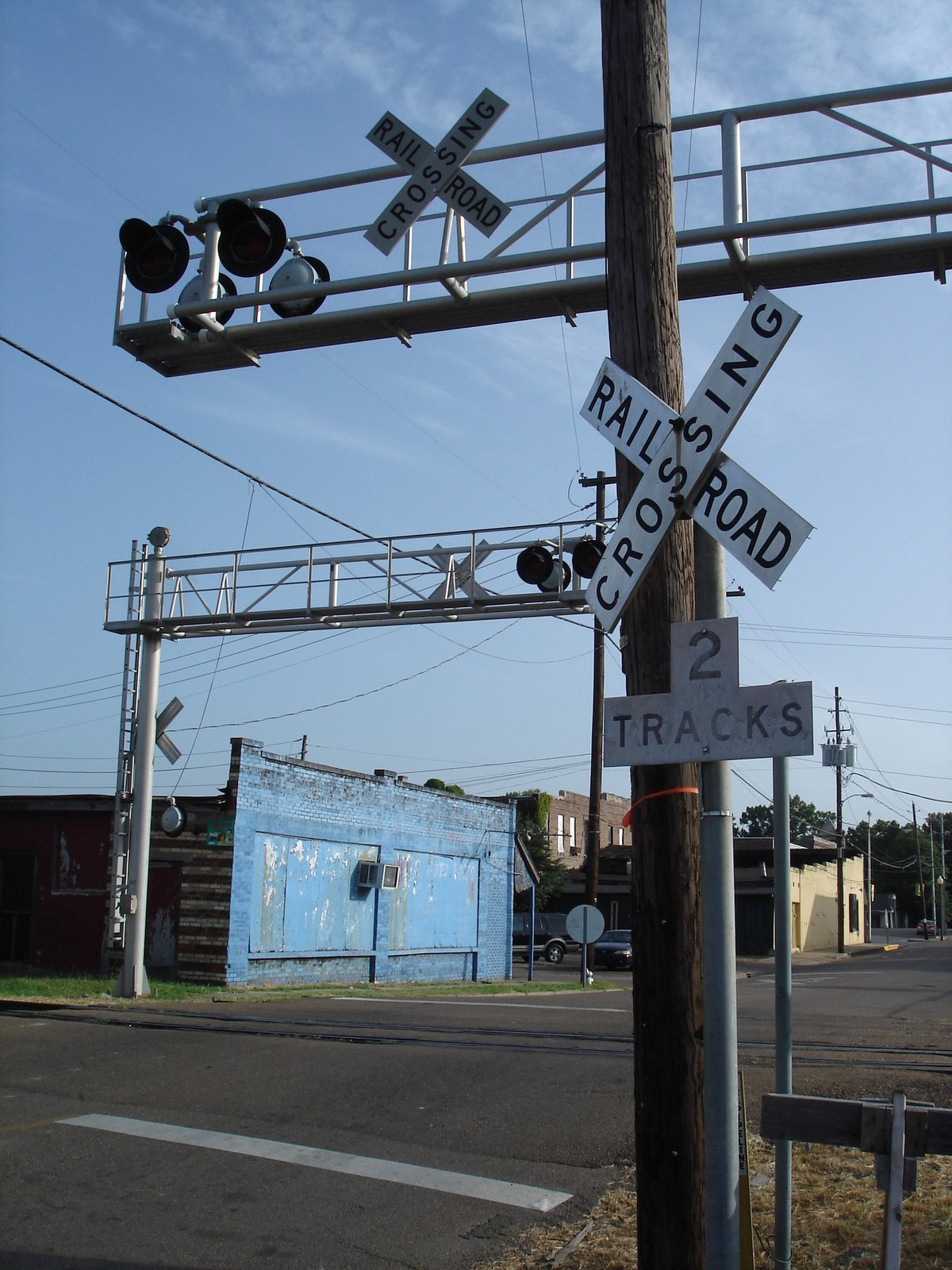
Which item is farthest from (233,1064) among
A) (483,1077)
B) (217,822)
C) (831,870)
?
(831,870)

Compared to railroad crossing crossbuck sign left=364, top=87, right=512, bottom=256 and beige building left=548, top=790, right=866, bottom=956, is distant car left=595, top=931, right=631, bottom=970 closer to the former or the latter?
beige building left=548, top=790, right=866, bottom=956

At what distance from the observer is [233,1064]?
35.0 feet

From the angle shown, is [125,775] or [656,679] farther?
[125,775]

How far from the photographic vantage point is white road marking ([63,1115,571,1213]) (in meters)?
6.56

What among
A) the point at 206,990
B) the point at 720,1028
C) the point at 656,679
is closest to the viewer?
the point at 720,1028

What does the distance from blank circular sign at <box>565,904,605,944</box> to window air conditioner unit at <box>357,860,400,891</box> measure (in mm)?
4121

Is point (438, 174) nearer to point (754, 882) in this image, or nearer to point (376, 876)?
point (376, 876)

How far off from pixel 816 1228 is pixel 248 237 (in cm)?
689

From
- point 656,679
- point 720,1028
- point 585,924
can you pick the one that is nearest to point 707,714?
point 656,679

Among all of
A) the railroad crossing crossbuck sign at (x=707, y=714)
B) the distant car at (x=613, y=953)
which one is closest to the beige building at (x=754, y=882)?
the distant car at (x=613, y=953)

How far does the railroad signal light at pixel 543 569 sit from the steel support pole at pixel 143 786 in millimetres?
6130

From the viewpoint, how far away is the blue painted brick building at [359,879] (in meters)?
21.4

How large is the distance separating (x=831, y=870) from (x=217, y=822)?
2012 inches

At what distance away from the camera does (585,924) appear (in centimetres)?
2359
